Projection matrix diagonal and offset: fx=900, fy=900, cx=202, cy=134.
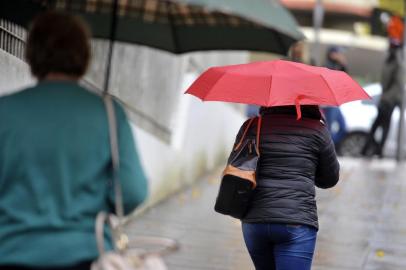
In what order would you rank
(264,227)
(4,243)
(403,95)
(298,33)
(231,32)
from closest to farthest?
(4,243)
(298,33)
(264,227)
(231,32)
(403,95)

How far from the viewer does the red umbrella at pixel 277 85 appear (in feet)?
14.7

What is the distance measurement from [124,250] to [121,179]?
0.23 metres

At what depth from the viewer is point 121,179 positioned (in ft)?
9.59

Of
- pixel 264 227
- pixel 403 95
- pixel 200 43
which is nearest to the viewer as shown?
pixel 264 227

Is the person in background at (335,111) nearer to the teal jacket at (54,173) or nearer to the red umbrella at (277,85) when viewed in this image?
the red umbrella at (277,85)

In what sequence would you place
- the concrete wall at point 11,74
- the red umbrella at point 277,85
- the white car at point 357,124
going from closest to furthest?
the red umbrella at point 277,85 → the concrete wall at point 11,74 → the white car at point 357,124

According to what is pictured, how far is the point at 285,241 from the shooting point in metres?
4.35

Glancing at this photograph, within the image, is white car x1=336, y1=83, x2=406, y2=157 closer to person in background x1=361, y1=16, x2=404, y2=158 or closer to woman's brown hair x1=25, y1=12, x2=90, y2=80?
person in background x1=361, y1=16, x2=404, y2=158

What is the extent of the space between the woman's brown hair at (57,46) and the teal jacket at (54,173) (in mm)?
66

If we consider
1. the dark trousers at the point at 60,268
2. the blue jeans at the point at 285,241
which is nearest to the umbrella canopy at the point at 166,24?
the blue jeans at the point at 285,241

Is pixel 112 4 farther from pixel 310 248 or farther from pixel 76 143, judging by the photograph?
pixel 76 143

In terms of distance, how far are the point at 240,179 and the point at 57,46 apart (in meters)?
1.61

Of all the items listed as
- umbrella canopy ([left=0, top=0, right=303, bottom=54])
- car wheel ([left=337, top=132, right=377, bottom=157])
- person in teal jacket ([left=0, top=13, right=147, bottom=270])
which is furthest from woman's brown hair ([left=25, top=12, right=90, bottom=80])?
car wheel ([left=337, top=132, right=377, bottom=157])

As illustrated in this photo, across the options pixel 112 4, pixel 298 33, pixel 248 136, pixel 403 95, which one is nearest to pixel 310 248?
pixel 248 136
